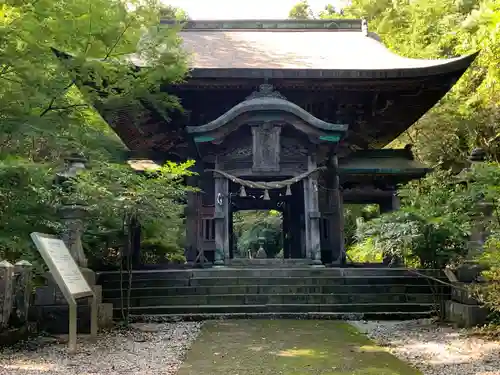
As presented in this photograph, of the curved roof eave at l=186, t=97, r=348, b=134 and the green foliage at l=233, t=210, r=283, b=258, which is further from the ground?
the curved roof eave at l=186, t=97, r=348, b=134

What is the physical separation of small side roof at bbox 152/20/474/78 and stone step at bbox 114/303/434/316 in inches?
208

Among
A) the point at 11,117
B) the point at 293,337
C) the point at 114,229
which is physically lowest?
the point at 293,337

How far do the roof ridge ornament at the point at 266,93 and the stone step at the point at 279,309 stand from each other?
4.79 m

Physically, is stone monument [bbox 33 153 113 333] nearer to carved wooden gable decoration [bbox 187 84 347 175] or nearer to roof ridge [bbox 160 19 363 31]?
carved wooden gable decoration [bbox 187 84 347 175]

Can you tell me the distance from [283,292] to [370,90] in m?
5.64

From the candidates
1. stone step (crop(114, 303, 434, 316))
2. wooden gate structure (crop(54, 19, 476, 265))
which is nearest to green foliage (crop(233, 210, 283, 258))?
wooden gate structure (crop(54, 19, 476, 265))

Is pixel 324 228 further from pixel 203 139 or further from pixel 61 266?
pixel 61 266

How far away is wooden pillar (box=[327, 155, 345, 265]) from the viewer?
12031mm

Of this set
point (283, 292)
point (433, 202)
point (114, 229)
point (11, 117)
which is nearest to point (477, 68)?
point (433, 202)

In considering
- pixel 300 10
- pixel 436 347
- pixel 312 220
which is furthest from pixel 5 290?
pixel 300 10

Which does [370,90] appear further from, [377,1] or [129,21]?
[377,1]

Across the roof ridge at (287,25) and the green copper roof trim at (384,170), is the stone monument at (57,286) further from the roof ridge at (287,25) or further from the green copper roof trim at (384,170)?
the roof ridge at (287,25)

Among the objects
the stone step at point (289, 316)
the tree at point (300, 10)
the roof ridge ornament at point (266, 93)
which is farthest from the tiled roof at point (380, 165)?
the tree at point (300, 10)

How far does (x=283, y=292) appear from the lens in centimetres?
906
